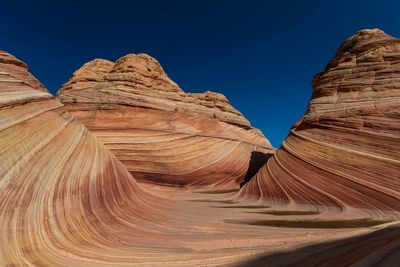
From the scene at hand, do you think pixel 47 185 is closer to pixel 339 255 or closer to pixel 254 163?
pixel 339 255

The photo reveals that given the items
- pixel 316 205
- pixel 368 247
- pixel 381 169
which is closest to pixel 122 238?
pixel 368 247

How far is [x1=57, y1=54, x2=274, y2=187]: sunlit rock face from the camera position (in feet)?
40.8

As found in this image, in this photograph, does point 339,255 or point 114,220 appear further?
point 114,220

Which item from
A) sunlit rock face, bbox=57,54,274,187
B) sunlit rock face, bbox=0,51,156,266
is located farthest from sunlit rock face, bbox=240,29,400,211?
sunlit rock face, bbox=0,51,156,266

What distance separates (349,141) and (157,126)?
8.02m

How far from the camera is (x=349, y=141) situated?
8.36 meters

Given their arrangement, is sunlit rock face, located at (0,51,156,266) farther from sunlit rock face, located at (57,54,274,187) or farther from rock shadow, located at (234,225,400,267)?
sunlit rock face, located at (57,54,274,187)

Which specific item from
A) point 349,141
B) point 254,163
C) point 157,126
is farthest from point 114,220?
point 254,163

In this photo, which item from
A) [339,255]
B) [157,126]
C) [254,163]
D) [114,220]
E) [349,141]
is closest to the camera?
[339,255]

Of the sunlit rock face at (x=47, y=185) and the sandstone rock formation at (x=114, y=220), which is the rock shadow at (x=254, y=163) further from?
the sunlit rock face at (x=47, y=185)

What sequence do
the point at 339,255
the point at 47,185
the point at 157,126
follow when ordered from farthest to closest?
the point at 157,126 < the point at 47,185 < the point at 339,255

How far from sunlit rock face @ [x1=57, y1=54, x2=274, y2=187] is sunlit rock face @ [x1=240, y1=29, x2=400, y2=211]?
11.2 feet

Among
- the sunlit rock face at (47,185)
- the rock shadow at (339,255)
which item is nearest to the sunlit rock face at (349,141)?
the rock shadow at (339,255)

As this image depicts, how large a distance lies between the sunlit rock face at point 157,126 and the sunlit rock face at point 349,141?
3428 mm
